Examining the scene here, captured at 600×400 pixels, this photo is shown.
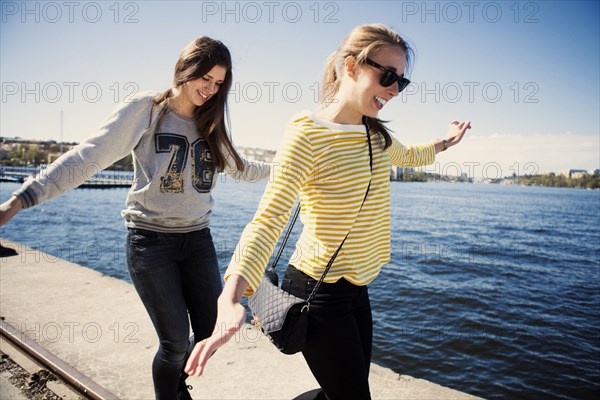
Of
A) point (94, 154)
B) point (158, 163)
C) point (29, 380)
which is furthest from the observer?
point (29, 380)

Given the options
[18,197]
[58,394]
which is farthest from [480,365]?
[18,197]

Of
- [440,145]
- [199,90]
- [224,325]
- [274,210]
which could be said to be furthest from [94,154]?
[440,145]

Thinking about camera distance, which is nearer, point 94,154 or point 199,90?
point 94,154

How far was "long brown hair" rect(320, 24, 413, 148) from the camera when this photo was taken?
5.19 feet

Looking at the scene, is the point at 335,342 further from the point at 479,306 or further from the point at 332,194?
the point at 479,306

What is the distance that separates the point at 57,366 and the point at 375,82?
3.60m

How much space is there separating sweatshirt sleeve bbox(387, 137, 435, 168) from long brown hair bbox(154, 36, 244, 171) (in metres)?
1.09

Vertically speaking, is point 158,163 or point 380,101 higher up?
point 380,101

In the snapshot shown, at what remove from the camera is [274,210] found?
4.32 feet

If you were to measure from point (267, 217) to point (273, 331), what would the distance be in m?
0.48

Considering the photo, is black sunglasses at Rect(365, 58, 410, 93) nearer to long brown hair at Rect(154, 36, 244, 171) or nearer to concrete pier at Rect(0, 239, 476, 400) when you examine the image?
long brown hair at Rect(154, 36, 244, 171)

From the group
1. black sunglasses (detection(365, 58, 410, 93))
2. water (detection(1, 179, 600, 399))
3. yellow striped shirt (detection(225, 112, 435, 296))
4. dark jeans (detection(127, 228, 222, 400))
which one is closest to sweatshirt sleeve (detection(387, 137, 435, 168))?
yellow striped shirt (detection(225, 112, 435, 296))

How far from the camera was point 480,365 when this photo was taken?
334 inches

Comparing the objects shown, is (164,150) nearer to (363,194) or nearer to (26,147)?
(363,194)
